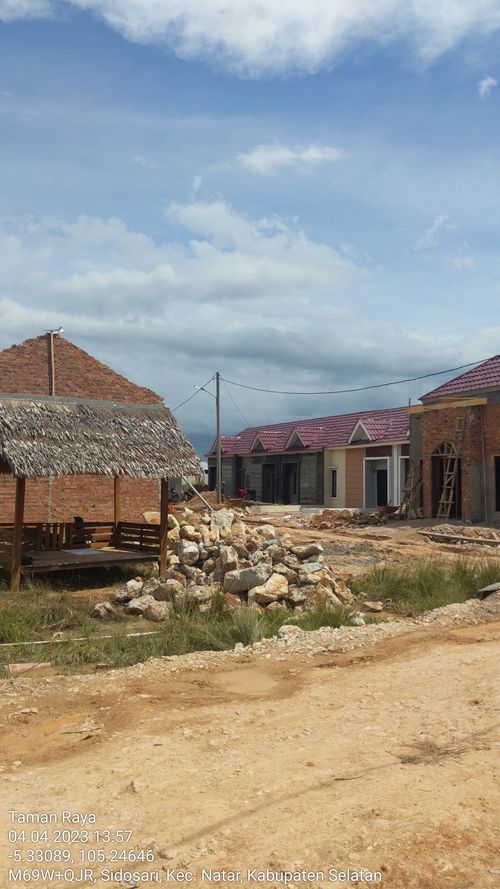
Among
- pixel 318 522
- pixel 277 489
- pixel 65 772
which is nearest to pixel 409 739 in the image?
pixel 65 772

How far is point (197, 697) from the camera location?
7.02 meters

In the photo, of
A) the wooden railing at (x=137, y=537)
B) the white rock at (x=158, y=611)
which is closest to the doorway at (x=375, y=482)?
the wooden railing at (x=137, y=537)

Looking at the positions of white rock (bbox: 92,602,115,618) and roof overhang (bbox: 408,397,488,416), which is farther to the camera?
roof overhang (bbox: 408,397,488,416)

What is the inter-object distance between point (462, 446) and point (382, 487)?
379 inches

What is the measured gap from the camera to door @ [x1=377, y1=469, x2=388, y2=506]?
34812 millimetres

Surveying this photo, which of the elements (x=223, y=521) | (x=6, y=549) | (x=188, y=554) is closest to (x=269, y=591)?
(x=188, y=554)

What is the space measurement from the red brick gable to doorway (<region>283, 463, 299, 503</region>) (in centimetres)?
1879

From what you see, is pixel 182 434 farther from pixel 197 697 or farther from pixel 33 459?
pixel 197 697

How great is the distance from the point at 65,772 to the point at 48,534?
11156mm

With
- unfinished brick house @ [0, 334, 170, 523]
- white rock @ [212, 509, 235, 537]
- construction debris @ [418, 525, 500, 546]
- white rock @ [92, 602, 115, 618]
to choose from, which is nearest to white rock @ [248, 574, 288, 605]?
white rock @ [92, 602, 115, 618]

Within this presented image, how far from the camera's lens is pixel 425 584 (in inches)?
488

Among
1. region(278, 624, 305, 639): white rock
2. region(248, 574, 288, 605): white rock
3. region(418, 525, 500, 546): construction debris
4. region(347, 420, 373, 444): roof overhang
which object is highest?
region(347, 420, 373, 444): roof overhang

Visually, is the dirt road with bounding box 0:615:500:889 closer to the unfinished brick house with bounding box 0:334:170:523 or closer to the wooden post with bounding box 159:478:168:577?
the wooden post with bounding box 159:478:168:577

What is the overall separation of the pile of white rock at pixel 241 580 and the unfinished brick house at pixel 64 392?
563 centimetres
